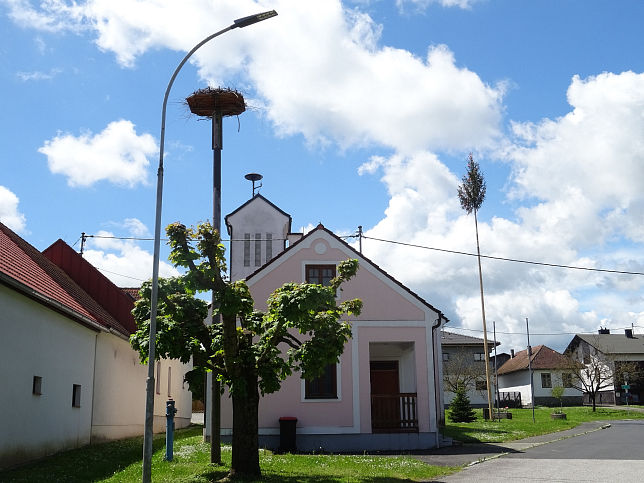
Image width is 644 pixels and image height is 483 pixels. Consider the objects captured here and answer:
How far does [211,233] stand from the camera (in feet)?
43.9

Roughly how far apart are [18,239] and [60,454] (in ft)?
25.5

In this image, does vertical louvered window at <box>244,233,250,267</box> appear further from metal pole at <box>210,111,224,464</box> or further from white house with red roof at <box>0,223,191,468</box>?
metal pole at <box>210,111,224,464</box>

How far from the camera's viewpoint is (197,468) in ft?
46.9

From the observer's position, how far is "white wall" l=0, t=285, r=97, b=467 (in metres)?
13.9

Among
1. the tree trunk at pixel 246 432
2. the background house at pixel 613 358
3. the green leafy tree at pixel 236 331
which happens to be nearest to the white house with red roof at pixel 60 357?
the green leafy tree at pixel 236 331

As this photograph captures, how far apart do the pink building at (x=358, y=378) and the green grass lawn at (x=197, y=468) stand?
8.65ft

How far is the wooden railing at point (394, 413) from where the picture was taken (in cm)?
2114

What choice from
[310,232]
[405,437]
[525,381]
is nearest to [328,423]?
[405,437]

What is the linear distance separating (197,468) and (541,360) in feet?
176

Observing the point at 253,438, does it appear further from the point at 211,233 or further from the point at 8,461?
the point at 8,461

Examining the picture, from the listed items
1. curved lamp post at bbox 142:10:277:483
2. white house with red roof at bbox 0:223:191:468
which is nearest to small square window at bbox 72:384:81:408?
white house with red roof at bbox 0:223:191:468

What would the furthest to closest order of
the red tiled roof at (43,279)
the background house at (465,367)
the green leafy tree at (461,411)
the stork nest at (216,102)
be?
1. the background house at (465,367)
2. the green leafy tree at (461,411)
3. the stork nest at (216,102)
4. the red tiled roof at (43,279)

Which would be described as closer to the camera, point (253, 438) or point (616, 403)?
point (253, 438)

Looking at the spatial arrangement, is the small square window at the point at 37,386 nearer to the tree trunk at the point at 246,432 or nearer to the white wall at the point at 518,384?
the tree trunk at the point at 246,432
